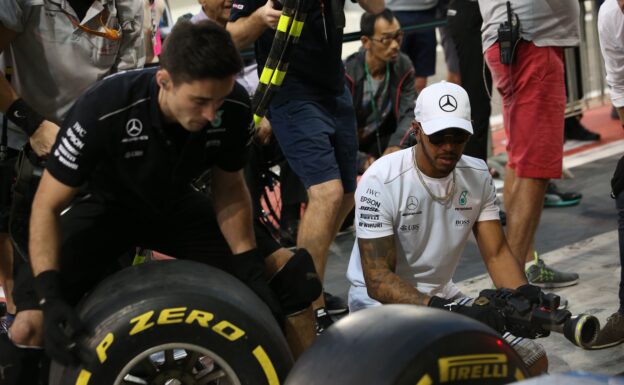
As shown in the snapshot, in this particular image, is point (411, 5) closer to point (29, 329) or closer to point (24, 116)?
point (24, 116)

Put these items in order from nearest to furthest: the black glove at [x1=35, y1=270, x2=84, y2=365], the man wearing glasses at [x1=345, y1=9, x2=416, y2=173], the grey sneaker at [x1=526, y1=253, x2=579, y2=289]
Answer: the black glove at [x1=35, y1=270, x2=84, y2=365] → the grey sneaker at [x1=526, y1=253, x2=579, y2=289] → the man wearing glasses at [x1=345, y1=9, x2=416, y2=173]

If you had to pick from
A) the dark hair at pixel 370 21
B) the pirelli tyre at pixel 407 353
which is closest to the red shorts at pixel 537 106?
the dark hair at pixel 370 21

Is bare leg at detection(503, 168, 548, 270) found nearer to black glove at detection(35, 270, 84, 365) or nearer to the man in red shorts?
the man in red shorts

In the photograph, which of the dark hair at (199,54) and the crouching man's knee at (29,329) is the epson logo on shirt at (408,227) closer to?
the dark hair at (199,54)

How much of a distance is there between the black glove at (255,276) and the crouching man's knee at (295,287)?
53 mm

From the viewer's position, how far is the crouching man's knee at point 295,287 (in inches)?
168

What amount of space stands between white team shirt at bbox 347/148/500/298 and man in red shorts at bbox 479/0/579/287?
45.3 inches

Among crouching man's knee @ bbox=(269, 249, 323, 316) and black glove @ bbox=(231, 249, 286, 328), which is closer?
black glove @ bbox=(231, 249, 286, 328)

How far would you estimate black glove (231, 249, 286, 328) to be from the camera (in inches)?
162

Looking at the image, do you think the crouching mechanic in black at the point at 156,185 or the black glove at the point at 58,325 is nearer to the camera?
the black glove at the point at 58,325

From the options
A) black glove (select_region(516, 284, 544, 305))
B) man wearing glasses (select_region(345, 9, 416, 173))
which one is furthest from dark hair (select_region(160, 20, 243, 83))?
man wearing glasses (select_region(345, 9, 416, 173))

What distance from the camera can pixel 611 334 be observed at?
5.22 m

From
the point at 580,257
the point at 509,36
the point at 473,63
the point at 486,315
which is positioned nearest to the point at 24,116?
the point at 486,315

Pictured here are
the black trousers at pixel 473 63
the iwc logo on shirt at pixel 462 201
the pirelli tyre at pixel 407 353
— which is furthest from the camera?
the black trousers at pixel 473 63
